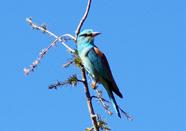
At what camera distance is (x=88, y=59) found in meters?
4.06

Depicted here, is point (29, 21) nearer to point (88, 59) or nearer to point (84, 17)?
point (84, 17)

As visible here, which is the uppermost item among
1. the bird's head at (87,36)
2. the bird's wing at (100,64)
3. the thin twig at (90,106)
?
the bird's head at (87,36)

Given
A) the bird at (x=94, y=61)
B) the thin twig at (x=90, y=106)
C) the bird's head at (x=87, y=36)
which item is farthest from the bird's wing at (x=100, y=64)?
the thin twig at (x=90, y=106)

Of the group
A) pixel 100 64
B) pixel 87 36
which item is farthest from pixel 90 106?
pixel 100 64

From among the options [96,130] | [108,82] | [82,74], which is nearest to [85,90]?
[82,74]

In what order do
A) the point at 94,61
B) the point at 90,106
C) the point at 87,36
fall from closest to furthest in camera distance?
the point at 90,106, the point at 87,36, the point at 94,61

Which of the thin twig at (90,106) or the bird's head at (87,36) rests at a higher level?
the bird's head at (87,36)

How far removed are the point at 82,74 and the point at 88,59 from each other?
67.5 inches

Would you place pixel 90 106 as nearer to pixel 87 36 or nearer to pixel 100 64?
pixel 87 36

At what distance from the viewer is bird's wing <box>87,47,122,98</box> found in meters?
4.09

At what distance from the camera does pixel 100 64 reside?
417cm

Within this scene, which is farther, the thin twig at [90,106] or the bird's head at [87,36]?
the bird's head at [87,36]

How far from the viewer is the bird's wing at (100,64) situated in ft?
13.4

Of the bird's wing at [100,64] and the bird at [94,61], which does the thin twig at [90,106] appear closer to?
the bird at [94,61]
